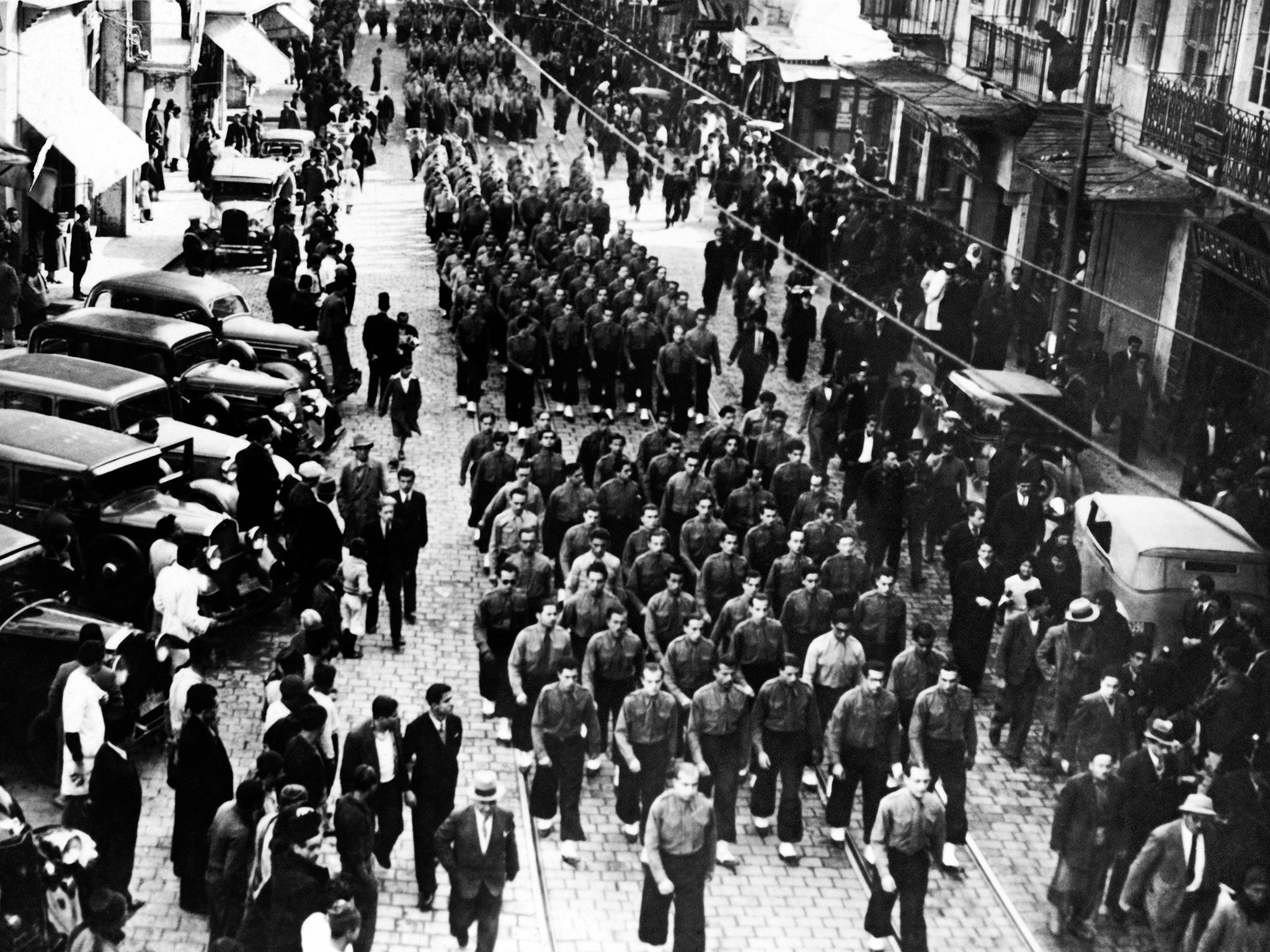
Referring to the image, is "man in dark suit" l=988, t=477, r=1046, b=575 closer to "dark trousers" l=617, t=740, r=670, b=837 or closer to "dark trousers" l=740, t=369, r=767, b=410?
"dark trousers" l=617, t=740, r=670, b=837

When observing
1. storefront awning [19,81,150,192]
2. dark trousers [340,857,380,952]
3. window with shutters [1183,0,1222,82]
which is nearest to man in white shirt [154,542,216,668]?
dark trousers [340,857,380,952]

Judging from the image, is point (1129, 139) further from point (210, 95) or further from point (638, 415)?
point (210, 95)

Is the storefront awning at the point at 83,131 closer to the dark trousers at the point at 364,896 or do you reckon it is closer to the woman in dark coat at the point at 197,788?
the woman in dark coat at the point at 197,788

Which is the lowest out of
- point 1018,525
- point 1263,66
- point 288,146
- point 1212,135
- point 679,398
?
point 679,398

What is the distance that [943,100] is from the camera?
33.8m

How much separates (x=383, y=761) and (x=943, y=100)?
81.3ft

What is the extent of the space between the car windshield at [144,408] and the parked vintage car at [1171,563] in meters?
9.13

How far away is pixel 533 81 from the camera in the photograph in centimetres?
5128

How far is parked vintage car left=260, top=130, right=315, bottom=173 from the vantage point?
36.8 m

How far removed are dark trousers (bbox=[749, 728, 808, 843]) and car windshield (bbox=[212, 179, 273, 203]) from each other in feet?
69.0

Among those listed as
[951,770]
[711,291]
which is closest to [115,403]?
[951,770]

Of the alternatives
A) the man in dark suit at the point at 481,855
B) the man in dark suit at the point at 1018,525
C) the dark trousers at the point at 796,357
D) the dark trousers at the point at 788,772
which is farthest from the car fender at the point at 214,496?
the dark trousers at the point at 796,357

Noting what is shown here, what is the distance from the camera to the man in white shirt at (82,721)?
11891mm

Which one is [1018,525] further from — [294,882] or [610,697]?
[294,882]
